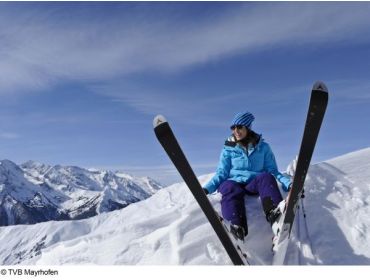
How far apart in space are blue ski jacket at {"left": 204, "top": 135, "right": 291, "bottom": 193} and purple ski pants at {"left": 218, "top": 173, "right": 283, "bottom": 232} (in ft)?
0.71

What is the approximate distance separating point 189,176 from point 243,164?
195cm

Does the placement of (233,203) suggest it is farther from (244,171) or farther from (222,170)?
(222,170)

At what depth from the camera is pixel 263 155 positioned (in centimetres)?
674

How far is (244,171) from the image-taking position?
6688 millimetres

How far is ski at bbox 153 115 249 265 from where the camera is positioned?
15.8ft

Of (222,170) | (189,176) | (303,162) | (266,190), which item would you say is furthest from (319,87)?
(222,170)

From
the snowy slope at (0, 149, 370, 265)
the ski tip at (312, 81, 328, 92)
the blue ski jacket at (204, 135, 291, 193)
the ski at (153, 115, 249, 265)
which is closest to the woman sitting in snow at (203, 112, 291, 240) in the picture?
the blue ski jacket at (204, 135, 291, 193)

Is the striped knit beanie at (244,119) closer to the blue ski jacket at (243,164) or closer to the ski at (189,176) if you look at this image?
the blue ski jacket at (243,164)

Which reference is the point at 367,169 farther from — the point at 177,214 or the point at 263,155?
the point at 177,214

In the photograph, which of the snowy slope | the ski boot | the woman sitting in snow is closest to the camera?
the ski boot

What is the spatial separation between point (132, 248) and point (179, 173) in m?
1.86

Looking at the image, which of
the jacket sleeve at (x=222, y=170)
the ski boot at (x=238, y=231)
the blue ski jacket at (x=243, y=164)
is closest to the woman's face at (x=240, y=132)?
the blue ski jacket at (x=243, y=164)

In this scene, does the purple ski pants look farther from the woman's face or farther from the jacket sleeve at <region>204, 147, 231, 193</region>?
the woman's face

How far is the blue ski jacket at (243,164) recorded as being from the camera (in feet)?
21.9
